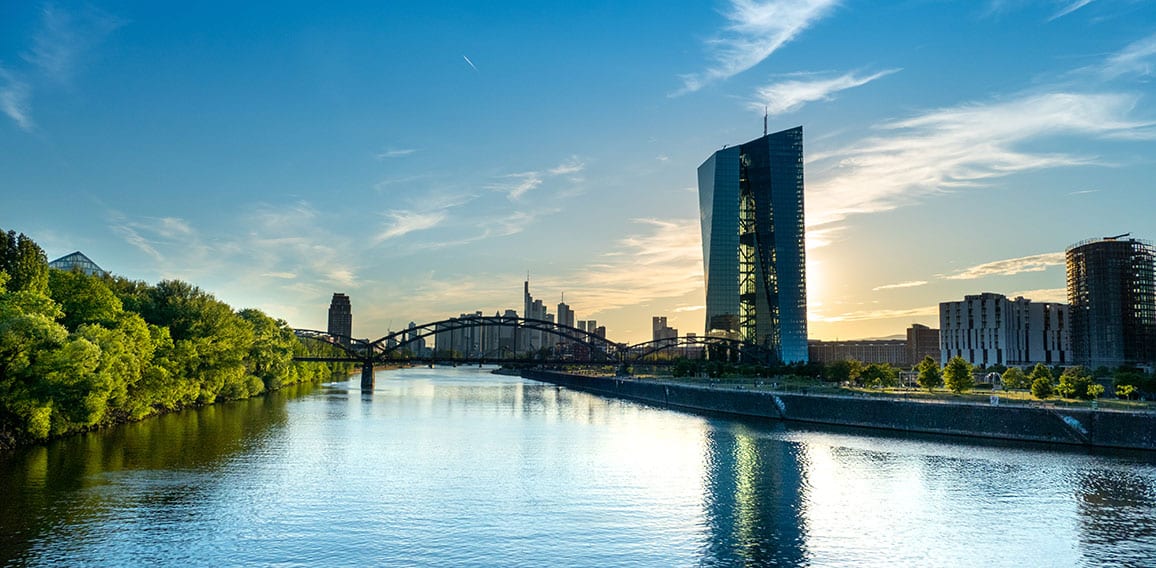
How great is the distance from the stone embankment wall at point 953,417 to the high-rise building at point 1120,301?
89797 mm

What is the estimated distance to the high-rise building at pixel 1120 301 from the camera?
13462cm

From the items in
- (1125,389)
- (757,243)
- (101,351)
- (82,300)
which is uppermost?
(757,243)

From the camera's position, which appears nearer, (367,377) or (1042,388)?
(1042,388)

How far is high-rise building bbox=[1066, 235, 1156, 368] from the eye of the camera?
5300 inches

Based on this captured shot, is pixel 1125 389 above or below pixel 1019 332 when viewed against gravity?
below

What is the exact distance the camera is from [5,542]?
25.1 meters

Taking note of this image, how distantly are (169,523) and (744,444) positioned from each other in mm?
37278

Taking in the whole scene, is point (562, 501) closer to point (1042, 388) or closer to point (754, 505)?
point (754, 505)

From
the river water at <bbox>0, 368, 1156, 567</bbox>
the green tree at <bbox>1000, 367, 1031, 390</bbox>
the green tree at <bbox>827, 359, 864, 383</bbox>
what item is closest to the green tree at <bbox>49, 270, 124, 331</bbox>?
the river water at <bbox>0, 368, 1156, 567</bbox>

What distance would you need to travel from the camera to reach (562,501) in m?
34.3

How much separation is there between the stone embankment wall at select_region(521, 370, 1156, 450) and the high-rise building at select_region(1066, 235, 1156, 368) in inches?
3535

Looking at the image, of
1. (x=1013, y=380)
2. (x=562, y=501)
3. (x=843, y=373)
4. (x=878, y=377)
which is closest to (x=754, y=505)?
(x=562, y=501)

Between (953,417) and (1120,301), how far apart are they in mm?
101581

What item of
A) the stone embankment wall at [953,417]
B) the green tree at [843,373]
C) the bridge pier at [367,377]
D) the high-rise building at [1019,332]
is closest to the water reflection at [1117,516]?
the stone embankment wall at [953,417]
